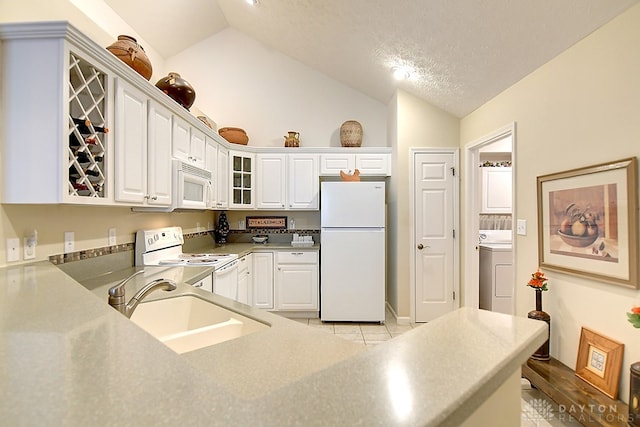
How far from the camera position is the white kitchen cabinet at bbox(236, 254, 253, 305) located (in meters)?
3.18

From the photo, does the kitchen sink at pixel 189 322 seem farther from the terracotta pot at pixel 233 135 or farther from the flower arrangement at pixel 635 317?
the terracotta pot at pixel 233 135

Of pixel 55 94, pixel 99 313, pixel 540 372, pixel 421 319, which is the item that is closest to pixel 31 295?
pixel 99 313

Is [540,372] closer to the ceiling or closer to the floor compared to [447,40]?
closer to the floor

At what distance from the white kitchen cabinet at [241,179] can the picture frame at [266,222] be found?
369 millimetres

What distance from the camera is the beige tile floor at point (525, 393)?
1.81 meters

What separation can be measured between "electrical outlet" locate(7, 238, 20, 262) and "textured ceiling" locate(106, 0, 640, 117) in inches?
95.8

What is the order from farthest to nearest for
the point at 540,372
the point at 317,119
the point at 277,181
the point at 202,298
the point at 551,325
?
the point at 317,119 → the point at 277,181 → the point at 551,325 → the point at 540,372 → the point at 202,298

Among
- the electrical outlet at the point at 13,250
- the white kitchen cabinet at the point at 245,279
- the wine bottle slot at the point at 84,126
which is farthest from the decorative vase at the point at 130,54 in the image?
the white kitchen cabinet at the point at 245,279

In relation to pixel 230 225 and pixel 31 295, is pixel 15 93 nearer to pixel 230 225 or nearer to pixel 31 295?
pixel 31 295

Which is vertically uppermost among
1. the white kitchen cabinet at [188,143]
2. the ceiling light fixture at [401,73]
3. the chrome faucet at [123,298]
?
the ceiling light fixture at [401,73]

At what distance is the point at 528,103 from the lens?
232 cm

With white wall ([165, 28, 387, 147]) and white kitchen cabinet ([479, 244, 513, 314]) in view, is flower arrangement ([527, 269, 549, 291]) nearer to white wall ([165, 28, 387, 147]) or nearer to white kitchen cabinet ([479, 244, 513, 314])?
white kitchen cabinet ([479, 244, 513, 314])

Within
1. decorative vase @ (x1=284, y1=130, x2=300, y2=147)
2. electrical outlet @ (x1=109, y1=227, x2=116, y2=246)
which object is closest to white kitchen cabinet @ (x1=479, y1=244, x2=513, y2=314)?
decorative vase @ (x1=284, y1=130, x2=300, y2=147)

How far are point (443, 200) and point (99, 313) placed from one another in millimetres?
3432
